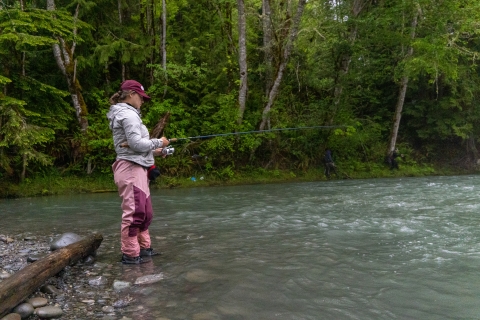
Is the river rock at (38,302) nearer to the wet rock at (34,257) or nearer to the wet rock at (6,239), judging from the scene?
the wet rock at (34,257)

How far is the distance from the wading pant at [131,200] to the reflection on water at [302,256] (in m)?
0.33

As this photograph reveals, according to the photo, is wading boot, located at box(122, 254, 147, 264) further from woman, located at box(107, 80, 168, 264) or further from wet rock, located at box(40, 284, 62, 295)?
wet rock, located at box(40, 284, 62, 295)

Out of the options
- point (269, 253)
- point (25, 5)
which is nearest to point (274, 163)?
point (25, 5)

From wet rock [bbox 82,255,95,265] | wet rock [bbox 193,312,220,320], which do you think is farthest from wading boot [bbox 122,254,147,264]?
wet rock [bbox 193,312,220,320]

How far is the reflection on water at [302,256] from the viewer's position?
347 centimetres

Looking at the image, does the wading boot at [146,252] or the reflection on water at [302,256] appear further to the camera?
the wading boot at [146,252]

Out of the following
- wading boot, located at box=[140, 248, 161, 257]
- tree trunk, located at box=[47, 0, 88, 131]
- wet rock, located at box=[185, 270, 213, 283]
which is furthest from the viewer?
tree trunk, located at box=[47, 0, 88, 131]

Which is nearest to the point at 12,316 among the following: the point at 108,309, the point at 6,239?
the point at 108,309

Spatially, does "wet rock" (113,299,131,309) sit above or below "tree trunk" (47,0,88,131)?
below

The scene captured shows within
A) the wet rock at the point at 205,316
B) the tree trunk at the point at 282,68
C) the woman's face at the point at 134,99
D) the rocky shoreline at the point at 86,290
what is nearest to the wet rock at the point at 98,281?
the rocky shoreline at the point at 86,290

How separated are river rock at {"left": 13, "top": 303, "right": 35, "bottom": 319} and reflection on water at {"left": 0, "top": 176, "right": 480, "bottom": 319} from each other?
0.86m

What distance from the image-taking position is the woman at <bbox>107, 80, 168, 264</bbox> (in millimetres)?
4500

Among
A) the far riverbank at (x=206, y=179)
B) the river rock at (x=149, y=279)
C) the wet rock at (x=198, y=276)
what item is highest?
the river rock at (x=149, y=279)

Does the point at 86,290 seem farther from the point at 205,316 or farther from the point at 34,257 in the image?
the point at 205,316
